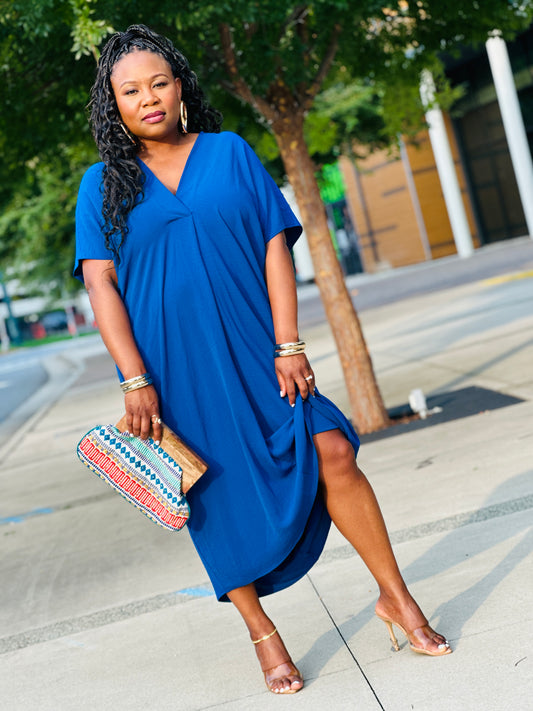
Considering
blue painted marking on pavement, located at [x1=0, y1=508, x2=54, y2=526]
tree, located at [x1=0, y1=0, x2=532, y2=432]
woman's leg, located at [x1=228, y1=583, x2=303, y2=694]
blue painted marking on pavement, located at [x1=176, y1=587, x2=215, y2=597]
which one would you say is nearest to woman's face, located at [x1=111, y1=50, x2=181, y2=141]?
woman's leg, located at [x1=228, y1=583, x2=303, y2=694]

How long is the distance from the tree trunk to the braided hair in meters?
3.83

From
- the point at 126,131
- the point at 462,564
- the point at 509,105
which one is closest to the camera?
the point at 126,131

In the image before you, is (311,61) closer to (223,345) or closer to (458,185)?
(223,345)

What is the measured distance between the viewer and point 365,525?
2.75 metres

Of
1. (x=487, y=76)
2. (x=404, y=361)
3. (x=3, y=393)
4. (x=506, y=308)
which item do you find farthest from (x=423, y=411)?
(x=487, y=76)

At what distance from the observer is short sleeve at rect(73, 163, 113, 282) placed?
8.95 ft

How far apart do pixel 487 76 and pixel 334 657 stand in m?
33.4

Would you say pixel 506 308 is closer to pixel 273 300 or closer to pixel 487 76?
pixel 273 300

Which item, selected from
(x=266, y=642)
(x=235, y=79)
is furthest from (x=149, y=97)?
(x=235, y=79)

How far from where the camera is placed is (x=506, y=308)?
510 inches

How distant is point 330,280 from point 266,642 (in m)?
4.18

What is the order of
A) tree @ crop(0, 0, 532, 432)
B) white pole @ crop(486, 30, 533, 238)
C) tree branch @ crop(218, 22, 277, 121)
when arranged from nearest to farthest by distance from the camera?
tree @ crop(0, 0, 532, 432), tree branch @ crop(218, 22, 277, 121), white pole @ crop(486, 30, 533, 238)

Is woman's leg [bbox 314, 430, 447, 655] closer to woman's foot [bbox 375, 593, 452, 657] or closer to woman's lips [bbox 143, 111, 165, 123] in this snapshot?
woman's foot [bbox 375, 593, 452, 657]

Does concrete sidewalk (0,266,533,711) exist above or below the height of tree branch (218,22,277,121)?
below
